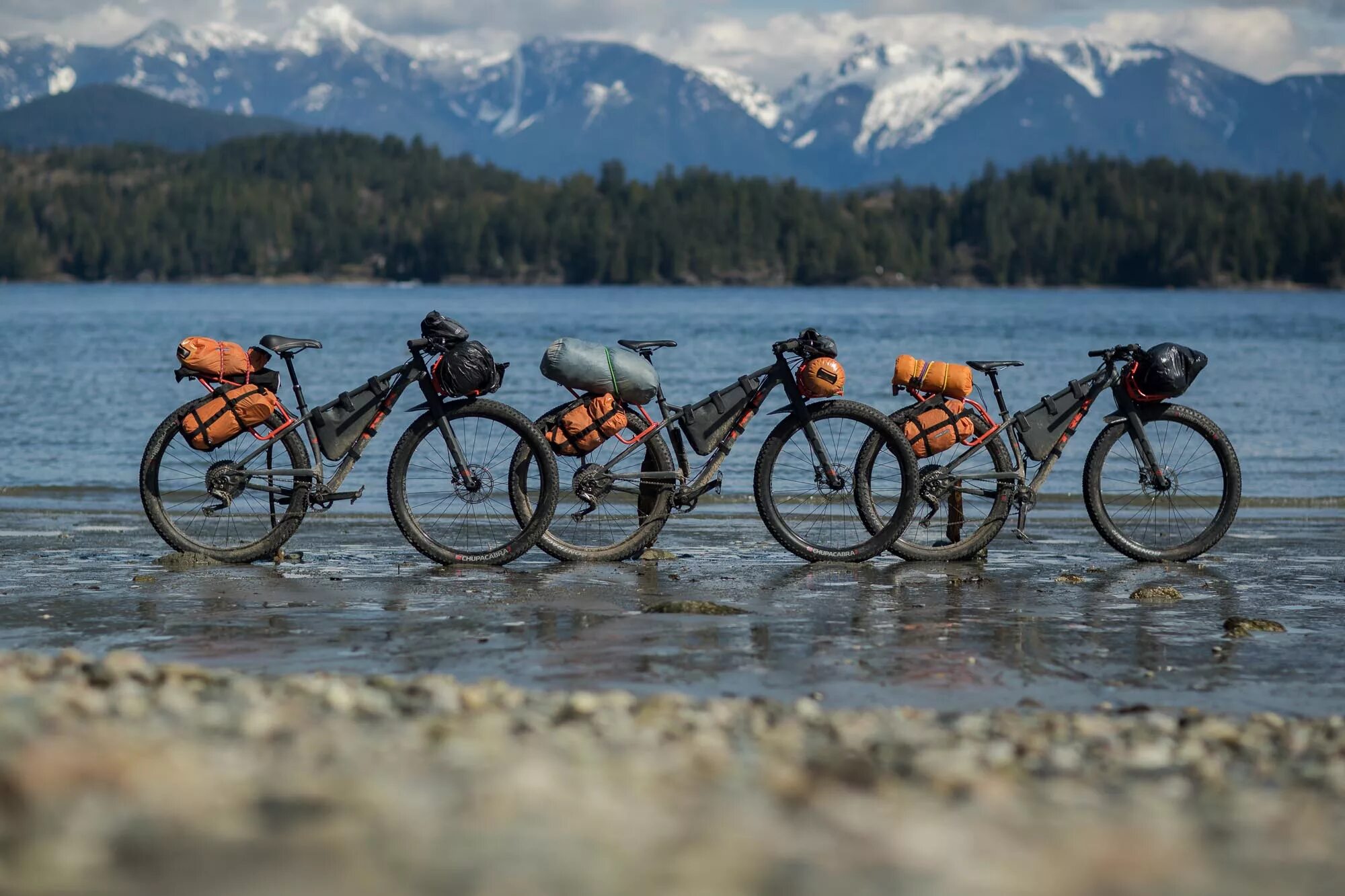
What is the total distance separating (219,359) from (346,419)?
94cm

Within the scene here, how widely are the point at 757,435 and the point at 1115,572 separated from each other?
1489cm

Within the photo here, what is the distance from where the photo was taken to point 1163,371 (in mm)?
11320

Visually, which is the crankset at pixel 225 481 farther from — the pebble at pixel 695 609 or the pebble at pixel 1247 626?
the pebble at pixel 1247 626

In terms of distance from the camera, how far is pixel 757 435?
26062mm

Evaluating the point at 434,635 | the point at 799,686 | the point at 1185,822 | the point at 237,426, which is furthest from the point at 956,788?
the point at 237,426

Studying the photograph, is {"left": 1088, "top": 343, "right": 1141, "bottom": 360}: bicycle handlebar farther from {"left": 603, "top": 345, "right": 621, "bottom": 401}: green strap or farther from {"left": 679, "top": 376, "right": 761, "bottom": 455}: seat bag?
{"left": 603, "top": 345, "right": 621, "bottom": 401}: green strap

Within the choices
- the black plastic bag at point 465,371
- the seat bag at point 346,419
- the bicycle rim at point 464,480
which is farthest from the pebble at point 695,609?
the seat bag at point 346,419

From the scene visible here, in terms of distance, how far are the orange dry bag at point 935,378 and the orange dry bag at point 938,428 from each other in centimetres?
10

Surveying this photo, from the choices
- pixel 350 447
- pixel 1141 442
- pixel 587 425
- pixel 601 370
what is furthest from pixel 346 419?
pixel 1141 442

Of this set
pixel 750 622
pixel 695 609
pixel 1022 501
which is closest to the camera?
pixel 750 622

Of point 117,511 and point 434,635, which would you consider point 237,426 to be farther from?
point 117,511

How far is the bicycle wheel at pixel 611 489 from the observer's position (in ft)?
36.6

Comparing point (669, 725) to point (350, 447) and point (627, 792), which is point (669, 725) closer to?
point (627, 792)

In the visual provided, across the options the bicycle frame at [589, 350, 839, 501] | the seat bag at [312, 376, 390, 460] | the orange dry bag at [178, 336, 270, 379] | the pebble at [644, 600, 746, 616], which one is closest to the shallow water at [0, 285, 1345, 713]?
the pebble at [644, 600, 746, 616]
